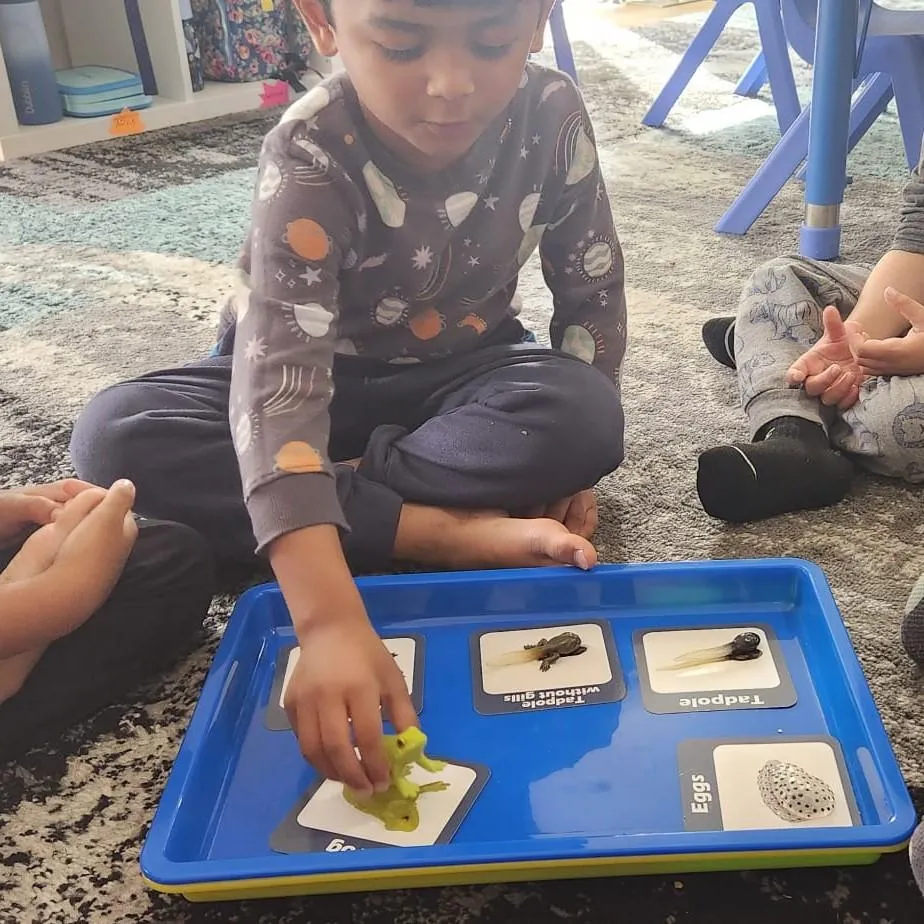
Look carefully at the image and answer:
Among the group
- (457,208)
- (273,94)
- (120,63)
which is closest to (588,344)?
(457,208)

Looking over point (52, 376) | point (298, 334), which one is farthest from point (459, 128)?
point (52, 376)

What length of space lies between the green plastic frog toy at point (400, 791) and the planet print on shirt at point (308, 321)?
0.27 m

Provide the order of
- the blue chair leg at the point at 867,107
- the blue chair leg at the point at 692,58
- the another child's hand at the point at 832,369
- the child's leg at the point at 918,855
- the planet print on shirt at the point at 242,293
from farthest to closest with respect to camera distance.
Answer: the blue chair leg at the point at 692,58, the blue chair leg at the point at 867,107, the another child's hand at the point at 832,369, the planet print on shirt at the point at 242,293, the child's leg at the point at 918,855

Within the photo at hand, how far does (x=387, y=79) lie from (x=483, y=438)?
265 millimetres

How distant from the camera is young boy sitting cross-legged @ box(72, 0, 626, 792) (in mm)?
646

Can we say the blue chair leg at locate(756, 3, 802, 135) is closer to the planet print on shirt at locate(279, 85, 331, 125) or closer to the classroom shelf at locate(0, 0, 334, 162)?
the classroom shelf at locate(0, 0, 334, 162)

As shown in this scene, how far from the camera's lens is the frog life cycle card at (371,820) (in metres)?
0.55

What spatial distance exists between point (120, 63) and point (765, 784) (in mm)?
2158

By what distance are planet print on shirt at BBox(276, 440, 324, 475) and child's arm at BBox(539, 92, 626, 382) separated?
0.34 m

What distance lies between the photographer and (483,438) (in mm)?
801

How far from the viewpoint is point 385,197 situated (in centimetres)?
77

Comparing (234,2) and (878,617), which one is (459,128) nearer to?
(878,617)

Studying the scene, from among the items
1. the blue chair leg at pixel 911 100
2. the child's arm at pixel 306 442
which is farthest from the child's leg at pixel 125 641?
the blue chair leg at pixel 911 100

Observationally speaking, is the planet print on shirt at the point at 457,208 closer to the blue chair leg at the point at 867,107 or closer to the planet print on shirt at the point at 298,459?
the planet print on shirt at the point at 298,459
